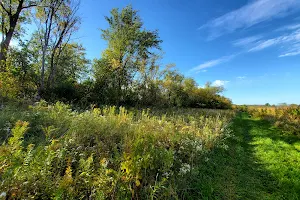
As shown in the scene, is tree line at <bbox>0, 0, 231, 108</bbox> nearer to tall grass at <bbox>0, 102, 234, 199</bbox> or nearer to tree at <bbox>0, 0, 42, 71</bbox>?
tree at <bbox>0, 0, 42, 71</bbox>

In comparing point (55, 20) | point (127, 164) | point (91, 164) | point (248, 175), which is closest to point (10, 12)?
point (55, 20)

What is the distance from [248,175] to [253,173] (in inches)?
10.9

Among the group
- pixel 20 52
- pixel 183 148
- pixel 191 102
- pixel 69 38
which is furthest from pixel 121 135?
pixel 191 102

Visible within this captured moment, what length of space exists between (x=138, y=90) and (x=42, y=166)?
1217cm

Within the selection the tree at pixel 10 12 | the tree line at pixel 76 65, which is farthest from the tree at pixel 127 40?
the tree at pixel 10 12

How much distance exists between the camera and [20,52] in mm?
12945

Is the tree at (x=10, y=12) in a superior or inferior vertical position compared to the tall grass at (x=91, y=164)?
superior

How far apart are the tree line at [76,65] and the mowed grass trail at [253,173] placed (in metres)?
8.95

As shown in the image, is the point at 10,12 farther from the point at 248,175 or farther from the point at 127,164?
the point at 248,175

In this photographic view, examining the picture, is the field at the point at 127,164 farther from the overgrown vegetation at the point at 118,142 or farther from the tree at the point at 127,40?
the tree at the point at 127,40

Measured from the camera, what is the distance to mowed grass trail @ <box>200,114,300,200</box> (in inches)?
122

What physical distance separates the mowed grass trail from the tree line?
895cm

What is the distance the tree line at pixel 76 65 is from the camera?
11109 mm

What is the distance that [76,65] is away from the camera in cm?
2162
